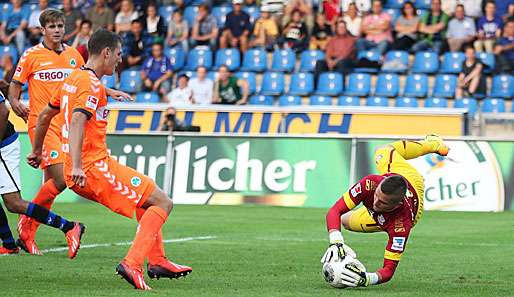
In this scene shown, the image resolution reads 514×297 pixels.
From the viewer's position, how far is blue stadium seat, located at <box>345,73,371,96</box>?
23.9 m

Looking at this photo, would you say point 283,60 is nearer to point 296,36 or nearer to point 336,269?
point 296,36

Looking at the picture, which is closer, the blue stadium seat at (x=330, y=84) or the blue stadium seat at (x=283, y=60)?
the blue stadium seat at (x=330, y=84)

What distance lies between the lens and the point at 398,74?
24094 mm

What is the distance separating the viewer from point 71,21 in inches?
1030

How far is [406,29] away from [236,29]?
3.78 metres

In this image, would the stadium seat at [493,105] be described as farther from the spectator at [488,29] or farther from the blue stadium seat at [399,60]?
the blue stadium seat at [399,60]

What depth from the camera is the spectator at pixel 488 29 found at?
23641 mm

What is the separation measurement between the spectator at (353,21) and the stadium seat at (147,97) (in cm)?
441

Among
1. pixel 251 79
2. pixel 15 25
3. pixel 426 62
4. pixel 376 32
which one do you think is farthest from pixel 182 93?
pixel 15 25

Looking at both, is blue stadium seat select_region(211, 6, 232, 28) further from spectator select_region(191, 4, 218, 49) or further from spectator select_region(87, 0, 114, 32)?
spectator select_region(87, 0, 114, 32)

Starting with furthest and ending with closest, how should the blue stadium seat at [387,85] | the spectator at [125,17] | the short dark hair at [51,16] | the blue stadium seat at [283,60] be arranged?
the spectator at [125,17] < the blue stadium seat at [283,60] < the blue stadium seat at [387,85] < the short dark hair at [51,16]

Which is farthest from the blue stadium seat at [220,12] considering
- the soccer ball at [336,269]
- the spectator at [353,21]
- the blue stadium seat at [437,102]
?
the soccer ball at [336,269]

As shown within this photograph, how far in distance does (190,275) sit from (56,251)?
7.69 feet

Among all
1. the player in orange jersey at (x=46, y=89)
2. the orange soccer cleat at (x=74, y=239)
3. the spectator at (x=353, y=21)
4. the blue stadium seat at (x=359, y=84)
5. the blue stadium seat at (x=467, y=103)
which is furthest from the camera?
the spectator at (x=353, y=21)
